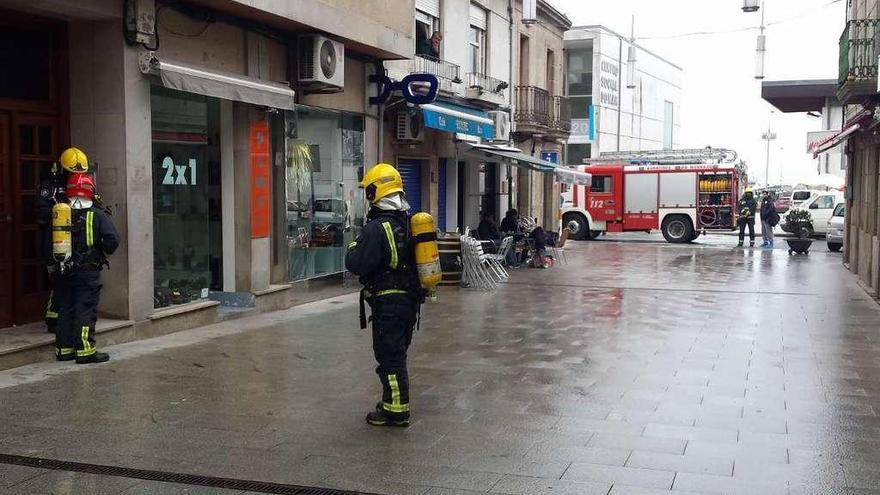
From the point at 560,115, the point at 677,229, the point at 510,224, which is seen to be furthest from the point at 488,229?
the point at 677,229

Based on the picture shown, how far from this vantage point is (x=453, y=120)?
52.4ft

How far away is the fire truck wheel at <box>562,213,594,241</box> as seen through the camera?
2988 centimetres

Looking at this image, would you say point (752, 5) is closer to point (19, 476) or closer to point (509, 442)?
point (509, 442)

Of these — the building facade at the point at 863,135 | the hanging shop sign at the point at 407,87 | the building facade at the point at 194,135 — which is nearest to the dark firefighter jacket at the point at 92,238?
the building facade at the point at 194,135

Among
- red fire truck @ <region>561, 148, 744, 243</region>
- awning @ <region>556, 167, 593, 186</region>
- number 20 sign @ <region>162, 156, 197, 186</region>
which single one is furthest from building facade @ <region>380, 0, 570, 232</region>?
number 20 sign @ <region>162, 156, 197, 186</region>

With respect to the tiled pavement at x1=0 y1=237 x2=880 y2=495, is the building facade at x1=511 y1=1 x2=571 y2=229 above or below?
above

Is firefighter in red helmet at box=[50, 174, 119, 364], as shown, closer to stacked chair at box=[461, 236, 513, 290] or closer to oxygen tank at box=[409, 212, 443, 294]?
oxygen tank at box=[409, 212, 443, 294]

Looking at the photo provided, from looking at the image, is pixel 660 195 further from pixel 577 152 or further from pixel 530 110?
pixel 577 152

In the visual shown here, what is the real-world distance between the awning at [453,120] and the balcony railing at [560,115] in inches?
304

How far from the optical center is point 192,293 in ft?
34.7

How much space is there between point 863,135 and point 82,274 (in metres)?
14.5

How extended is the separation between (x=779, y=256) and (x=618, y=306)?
437 inches

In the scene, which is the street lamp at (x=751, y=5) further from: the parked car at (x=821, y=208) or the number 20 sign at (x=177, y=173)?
the parked car at (x=821, y=208)

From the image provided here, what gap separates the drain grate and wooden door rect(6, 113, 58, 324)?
3854 millimetres
